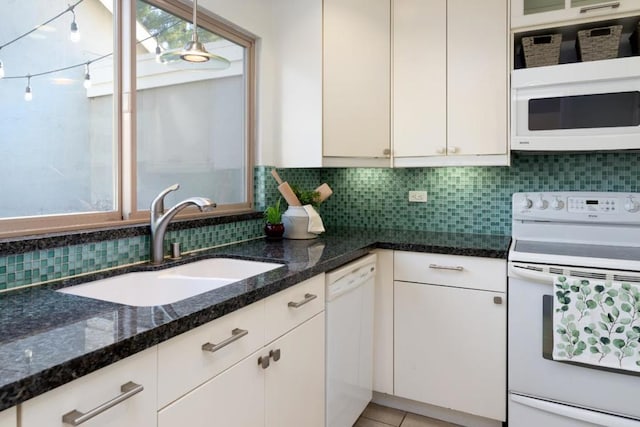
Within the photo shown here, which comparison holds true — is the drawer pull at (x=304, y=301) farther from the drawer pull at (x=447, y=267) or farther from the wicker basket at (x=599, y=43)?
the wicker basket at (x=599, y=43)

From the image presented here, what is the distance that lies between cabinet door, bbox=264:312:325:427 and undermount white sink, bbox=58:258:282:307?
0.30m

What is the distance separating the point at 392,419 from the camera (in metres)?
2.27

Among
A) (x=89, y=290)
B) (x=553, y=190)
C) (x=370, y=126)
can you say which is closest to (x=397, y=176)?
(x=370, y=126)

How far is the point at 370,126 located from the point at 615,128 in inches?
47.8

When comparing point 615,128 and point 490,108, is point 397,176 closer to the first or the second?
point 490,108

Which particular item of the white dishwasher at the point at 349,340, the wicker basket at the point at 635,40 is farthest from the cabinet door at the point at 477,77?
the white dishwasher at the point at 349,340

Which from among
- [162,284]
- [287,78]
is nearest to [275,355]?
[162,284]

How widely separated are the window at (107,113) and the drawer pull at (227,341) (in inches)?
30.0

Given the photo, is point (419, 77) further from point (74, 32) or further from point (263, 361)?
point (263, 361)

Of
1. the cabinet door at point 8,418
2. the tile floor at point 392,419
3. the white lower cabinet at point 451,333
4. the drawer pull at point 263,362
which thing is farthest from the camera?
the tile floor at point 392,419

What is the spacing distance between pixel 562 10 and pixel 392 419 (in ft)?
7.52

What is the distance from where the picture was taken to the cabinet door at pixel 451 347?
6.73ft

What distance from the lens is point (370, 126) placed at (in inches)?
97.8

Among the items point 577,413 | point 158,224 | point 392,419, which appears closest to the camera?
point 158,224
